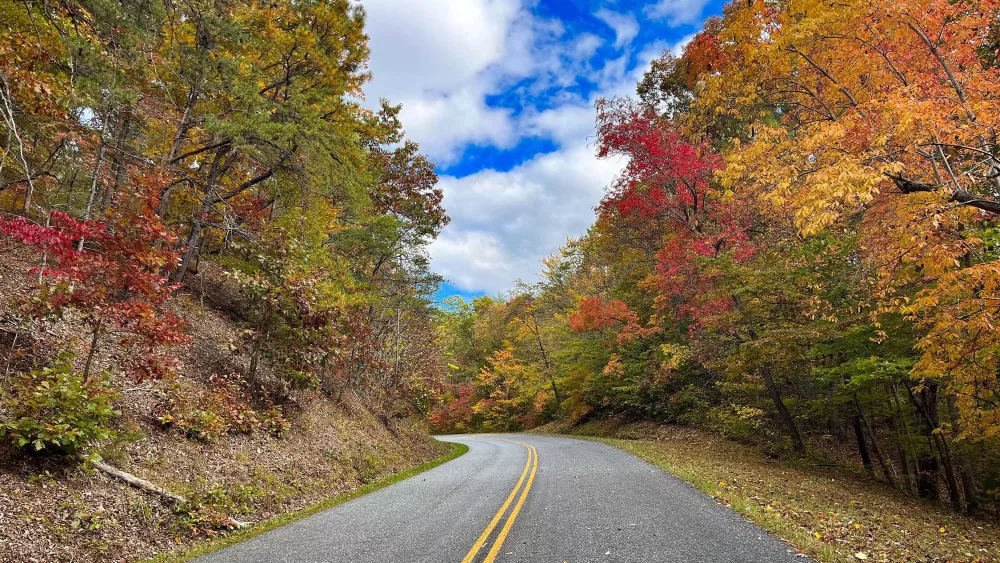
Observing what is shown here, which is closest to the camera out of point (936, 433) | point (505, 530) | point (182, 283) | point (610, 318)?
point (505, 530)

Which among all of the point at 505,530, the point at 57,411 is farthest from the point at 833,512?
the point at 57,411

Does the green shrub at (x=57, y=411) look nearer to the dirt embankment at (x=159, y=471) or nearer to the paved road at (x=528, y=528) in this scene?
the dirt embankment at (x=159, y=471)

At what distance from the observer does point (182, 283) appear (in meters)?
11.6

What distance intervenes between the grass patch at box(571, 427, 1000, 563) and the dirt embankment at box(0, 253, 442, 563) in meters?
8.24

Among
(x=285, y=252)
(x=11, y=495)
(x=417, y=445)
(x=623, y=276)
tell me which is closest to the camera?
(x=11, y=495)

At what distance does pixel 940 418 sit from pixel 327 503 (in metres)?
16.8

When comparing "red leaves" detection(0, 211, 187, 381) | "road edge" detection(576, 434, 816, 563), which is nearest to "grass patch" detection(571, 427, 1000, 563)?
"road edge" detection(576, 434, 816, 563)

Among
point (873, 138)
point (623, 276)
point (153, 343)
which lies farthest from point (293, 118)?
point (623, 276)

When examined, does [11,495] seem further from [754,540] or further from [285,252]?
[754,540]

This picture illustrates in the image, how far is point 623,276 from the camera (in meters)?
23.7

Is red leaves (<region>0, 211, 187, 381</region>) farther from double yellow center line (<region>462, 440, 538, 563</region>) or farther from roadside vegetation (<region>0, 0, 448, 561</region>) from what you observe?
double yellow center line (<region>462, 440, 538, 563</region>)

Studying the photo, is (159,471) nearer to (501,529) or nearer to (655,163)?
(501,529)

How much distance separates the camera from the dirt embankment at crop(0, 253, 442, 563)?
5.45 metres

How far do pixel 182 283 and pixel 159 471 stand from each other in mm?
5834
